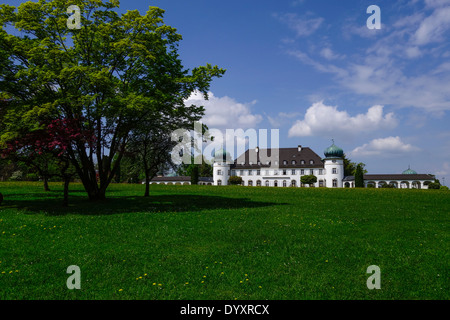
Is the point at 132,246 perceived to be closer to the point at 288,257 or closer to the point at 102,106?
the point at 288,257

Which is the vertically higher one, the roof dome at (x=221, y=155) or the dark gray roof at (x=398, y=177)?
the roof dome at (x=221, y=155)

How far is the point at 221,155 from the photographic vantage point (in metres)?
102

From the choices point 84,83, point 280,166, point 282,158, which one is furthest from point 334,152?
point 84,83

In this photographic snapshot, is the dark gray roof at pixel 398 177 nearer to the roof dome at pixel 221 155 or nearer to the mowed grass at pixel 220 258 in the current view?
the roof dome at pixel 221 155

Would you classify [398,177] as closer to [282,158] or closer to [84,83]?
[282,158]

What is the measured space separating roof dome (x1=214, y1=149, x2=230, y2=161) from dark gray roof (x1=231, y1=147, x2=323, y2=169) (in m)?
3.68

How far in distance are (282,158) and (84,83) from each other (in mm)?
85618

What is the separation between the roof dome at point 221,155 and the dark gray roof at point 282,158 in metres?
3.68

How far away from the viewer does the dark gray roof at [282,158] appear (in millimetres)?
97625

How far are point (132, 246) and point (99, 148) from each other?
48.8 ft

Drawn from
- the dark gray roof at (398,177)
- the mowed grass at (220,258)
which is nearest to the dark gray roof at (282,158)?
the dark gray roof at (398,177)

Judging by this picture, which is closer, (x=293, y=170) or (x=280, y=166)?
(x=293, y=170)

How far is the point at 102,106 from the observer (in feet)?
63.9
